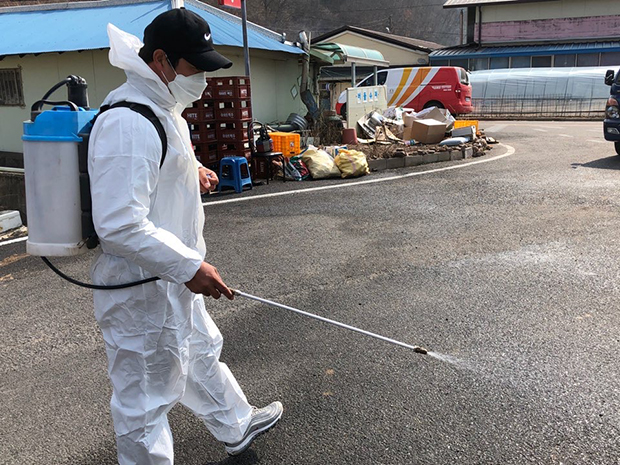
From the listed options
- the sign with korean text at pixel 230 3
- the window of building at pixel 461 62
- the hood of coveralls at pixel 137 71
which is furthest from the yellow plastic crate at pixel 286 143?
the window of building at pixel 461 62

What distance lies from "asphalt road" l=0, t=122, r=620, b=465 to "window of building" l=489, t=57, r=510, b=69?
1168 inches

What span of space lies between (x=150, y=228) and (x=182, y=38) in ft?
2.27

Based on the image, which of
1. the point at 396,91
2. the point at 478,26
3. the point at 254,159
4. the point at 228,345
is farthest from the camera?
the point at 478,26

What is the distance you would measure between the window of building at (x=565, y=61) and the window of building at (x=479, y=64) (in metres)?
3.83

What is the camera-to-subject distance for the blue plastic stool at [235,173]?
9.59m

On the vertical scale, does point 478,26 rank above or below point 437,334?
above

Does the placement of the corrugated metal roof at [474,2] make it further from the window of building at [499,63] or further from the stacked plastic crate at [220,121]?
the stacked plastic crate at [220,121]

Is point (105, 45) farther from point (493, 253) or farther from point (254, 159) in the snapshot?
point (493, 253)

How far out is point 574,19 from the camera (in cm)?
3428

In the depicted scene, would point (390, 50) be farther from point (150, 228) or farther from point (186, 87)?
point (150, 228)

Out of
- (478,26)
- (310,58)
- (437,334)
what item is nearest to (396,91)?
(310,58)

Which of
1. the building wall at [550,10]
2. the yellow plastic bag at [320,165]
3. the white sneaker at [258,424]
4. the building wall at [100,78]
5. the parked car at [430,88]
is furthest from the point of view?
the building wall at [550,10]

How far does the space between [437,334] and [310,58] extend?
1434 centimetres

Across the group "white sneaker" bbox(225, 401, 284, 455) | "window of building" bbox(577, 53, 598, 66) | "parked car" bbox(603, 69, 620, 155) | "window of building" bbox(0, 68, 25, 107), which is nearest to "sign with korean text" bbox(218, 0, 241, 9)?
"window of building" bbox(0, 68, 25, 107)
